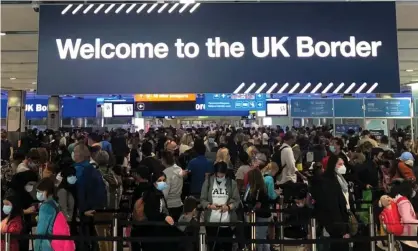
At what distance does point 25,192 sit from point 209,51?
11.3 ft

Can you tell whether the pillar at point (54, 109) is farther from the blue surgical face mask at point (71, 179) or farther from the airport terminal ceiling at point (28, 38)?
the blue surgical face mask at point (71, 179)

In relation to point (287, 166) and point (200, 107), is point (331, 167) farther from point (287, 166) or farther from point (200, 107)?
point (200, 107)

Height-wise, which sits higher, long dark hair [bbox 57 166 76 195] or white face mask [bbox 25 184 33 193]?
long dark hair [bbox 57 166 76 195]

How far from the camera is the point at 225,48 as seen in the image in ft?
14.3

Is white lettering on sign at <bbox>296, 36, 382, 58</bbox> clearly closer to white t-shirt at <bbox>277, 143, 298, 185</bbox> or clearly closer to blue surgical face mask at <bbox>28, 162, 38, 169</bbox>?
white t-shirt at <bbox>277, 143, 298, 185</bbox>

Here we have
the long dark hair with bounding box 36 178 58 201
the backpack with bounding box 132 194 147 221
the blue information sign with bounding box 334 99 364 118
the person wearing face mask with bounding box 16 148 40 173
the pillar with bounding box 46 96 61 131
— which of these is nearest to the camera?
the long dark hair with bounding box 36 178 58 201

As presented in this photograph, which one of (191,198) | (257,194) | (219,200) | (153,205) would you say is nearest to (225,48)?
(153,205)

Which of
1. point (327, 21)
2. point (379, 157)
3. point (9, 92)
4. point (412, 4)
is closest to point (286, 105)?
point (379, 157)

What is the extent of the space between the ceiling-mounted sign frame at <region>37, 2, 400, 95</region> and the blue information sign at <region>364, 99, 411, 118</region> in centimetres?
1240

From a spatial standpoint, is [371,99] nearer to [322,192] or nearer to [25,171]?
[322,192]

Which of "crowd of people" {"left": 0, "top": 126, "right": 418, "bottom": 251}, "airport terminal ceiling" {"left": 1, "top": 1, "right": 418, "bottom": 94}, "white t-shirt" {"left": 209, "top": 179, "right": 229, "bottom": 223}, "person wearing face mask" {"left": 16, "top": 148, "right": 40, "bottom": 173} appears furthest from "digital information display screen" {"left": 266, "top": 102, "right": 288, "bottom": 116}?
"white t-shirt" {"left": 209, "top": 179, "right": 229, "bottom": 223}

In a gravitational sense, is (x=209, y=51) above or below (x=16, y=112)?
below

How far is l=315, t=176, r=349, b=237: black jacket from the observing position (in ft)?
18.2

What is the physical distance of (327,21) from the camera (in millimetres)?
4363
